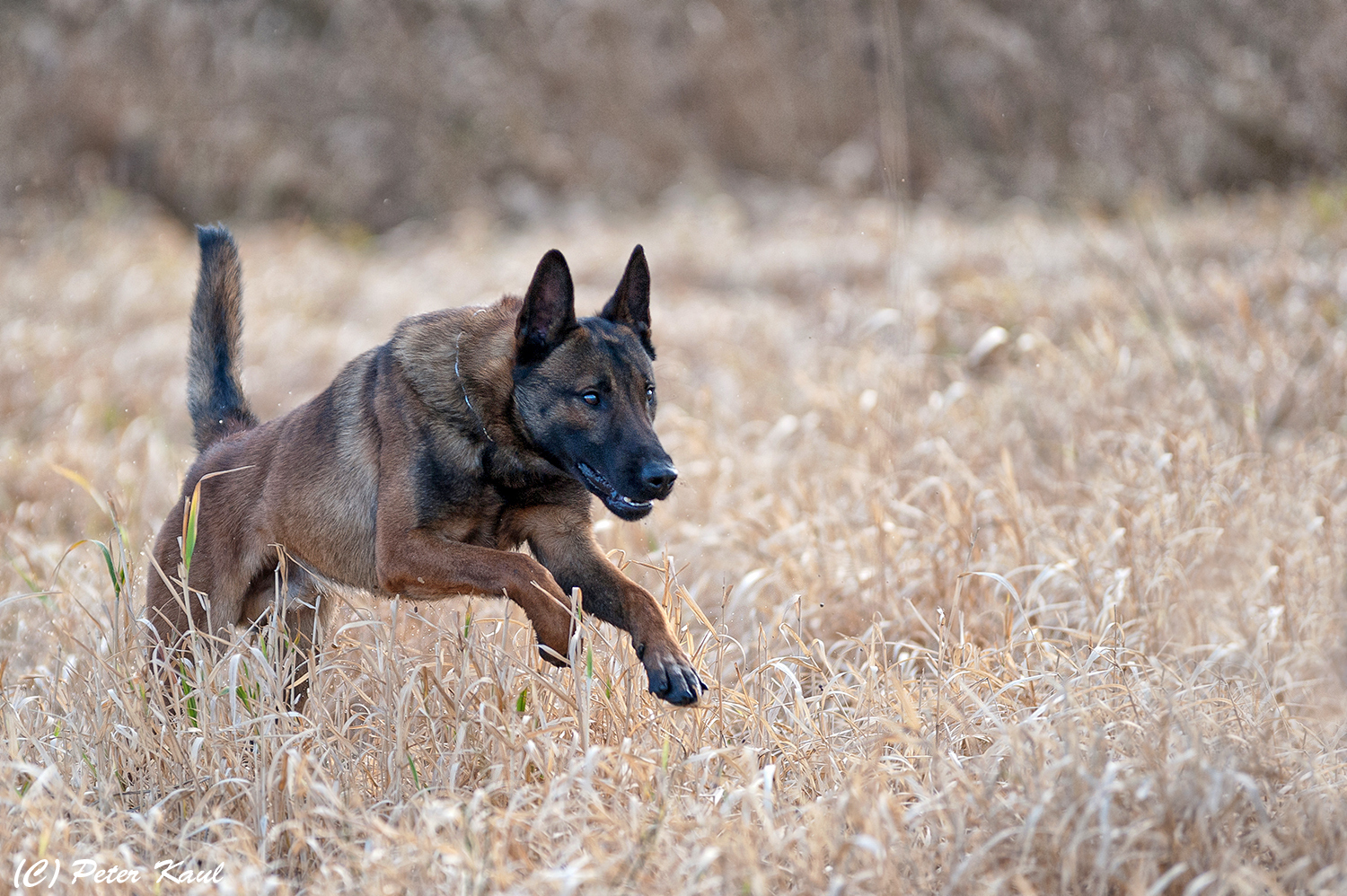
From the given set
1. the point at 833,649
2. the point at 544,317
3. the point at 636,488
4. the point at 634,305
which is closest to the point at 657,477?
the point at 636,488

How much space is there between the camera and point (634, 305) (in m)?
3.47

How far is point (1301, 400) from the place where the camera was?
18.6 ft

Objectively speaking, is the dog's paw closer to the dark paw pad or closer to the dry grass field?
the dark paw pad

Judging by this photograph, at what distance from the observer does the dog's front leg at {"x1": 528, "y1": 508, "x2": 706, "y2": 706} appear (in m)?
2.72

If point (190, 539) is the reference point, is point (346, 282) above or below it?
below

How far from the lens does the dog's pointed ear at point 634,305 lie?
3.42 meters

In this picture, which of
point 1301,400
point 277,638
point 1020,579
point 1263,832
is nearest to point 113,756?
point 277,638

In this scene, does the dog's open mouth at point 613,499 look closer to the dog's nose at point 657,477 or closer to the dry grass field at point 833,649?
the dog's nose at point 657,477

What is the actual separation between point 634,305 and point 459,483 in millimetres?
797

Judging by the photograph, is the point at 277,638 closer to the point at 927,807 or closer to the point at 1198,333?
the point at 927,807

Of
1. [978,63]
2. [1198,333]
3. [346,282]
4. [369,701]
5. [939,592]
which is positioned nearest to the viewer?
[369,701]

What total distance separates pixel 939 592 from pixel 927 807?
1.81 m

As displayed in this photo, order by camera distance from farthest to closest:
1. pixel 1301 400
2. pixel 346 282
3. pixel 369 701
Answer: pixel 346 282 → pixel 1301 400 → pixel 369 701

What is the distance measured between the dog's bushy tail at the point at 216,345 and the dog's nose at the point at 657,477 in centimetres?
179
